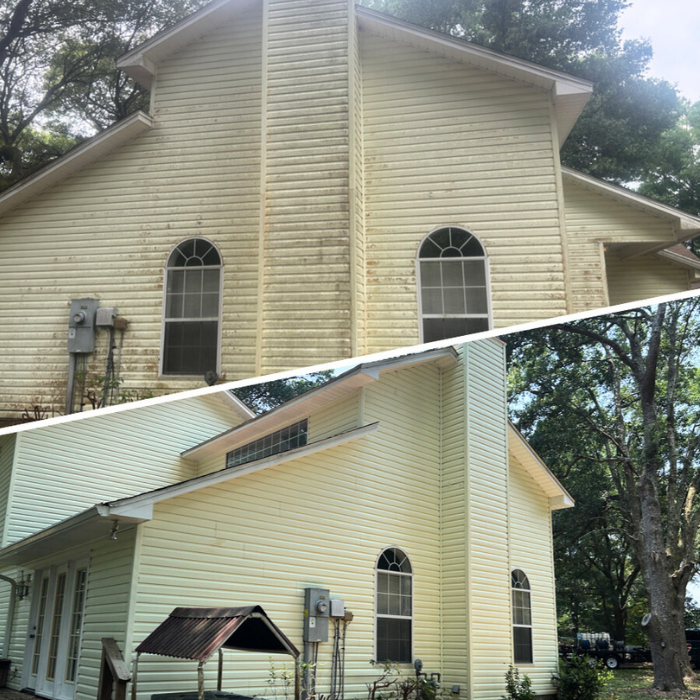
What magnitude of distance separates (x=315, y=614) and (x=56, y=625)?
2.62 meters

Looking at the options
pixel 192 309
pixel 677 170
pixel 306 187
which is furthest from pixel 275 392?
pixel 677 170

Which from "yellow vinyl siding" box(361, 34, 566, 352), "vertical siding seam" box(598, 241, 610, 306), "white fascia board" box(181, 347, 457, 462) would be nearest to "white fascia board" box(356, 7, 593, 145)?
"yellow vinyl siding" box(361, 34, 566, 352)

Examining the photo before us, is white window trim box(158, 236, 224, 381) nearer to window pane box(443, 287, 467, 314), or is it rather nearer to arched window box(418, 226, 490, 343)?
arched window box(418, 226, 490, 343)

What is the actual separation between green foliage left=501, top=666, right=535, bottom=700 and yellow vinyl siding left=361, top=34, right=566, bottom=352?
255 inches

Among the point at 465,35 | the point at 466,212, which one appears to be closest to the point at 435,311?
the point at 466,212

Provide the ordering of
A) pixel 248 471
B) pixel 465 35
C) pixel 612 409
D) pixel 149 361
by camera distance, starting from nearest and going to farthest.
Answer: pixel 612 409, pixel 248 471, pixel 149 361, pixel 465 35

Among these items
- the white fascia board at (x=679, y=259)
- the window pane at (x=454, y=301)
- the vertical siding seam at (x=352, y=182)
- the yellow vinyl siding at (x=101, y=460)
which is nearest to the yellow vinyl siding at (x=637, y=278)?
the white fascia board at (x=679, y=259)

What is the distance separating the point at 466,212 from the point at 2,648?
28.5ft

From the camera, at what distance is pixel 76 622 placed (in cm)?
724

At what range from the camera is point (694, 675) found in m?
3.44

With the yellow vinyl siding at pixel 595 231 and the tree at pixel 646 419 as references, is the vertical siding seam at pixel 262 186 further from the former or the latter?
the tree at pixel 646 419

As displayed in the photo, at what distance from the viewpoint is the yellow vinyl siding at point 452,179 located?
11930 millimetres

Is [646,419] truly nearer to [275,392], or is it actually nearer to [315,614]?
[275,392]

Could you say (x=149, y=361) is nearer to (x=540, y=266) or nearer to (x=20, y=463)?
(x=20, y=463)
